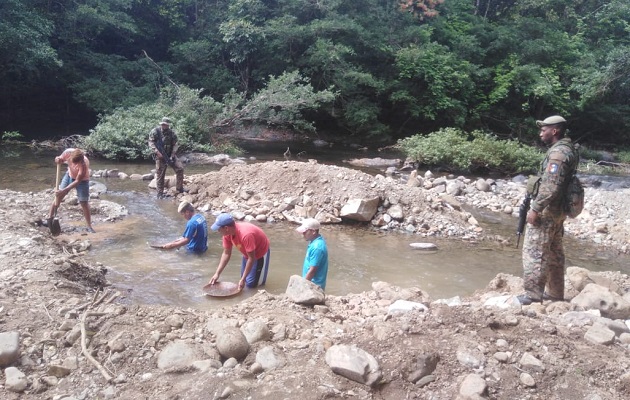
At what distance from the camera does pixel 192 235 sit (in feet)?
24.3

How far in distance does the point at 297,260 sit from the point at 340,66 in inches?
632

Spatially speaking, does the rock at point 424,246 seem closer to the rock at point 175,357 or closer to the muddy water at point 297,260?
the muddy water at point 297,260

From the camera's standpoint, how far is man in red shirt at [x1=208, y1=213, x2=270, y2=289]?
19.2ft

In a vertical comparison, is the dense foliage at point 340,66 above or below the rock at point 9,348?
above

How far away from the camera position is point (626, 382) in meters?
3.45

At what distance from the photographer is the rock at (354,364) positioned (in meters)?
3.38

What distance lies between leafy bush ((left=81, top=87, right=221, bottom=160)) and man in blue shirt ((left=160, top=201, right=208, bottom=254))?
8.92 metres

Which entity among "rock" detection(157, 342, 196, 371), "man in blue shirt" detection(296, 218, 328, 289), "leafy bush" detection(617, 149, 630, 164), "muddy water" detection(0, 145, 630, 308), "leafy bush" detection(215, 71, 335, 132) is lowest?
"muddy water" detection(0, 145, 630, 308)

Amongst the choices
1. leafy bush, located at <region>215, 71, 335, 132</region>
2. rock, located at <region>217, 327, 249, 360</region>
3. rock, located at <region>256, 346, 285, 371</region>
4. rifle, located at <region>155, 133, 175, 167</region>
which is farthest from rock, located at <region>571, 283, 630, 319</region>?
leafy bush, located at <region>215, 71, 335, 132</region>

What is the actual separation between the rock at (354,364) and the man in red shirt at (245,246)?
2645 mm

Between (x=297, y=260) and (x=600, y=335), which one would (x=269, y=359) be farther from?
(x=297, y=260)

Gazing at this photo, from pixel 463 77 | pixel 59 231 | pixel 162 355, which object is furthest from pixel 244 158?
pixel 162 355

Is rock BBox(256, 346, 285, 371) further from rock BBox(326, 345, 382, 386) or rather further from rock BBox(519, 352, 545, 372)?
rock BBox(519, 352, 545, 372)

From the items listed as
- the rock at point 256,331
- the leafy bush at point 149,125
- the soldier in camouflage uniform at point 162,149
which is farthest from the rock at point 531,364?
the leafy bush at point 149,125
